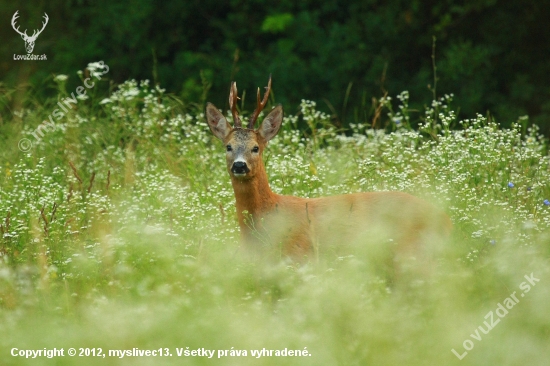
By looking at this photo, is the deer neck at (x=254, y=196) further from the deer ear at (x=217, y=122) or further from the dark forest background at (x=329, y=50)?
the dark forest background at (x=329, y=50)

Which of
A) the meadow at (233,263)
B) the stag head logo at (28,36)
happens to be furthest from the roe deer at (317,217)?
the stag head logo at (28,36)

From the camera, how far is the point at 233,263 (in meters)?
5.01

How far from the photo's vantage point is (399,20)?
479 inches

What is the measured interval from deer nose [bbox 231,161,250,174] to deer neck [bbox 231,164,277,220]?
0.30 ft

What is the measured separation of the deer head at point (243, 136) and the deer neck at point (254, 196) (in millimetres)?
41

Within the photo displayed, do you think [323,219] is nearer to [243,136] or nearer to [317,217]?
[317,217]

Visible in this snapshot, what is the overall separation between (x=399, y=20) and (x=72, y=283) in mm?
8101

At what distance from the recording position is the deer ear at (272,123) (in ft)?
20.1

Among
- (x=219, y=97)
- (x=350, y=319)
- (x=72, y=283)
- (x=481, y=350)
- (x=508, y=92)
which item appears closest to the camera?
(x=481, y=350)

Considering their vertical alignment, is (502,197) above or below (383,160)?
below

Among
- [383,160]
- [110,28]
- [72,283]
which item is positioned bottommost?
[72,283]

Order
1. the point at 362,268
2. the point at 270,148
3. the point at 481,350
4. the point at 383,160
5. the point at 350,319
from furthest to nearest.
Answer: the point at 270,148 < the point at 383,160 < the point at 362,268 < the point at 350,319 < the point at 481,350

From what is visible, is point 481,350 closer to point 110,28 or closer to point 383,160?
point 383,160

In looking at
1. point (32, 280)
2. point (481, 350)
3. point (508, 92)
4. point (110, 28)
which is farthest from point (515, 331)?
point (110, 28)
